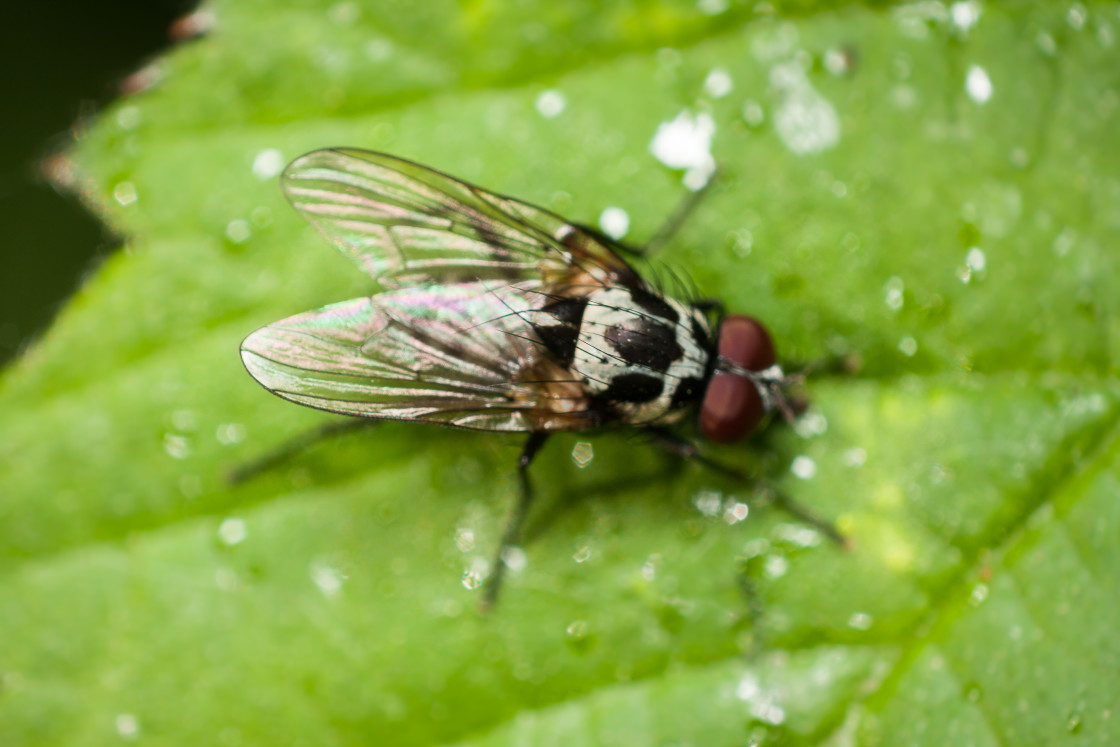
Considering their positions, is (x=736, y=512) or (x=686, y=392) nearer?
(x=686, y=392)

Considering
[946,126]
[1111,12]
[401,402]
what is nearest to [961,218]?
[946,126]

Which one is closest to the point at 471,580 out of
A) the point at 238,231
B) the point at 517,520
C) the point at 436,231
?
the point at 517,520

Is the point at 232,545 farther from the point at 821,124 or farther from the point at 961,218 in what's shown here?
the point at 961,218

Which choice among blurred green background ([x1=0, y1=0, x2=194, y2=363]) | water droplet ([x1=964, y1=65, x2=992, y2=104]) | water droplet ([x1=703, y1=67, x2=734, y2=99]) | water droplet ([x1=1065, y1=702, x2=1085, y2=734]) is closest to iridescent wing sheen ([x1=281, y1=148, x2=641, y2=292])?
water droplet ([x1=703, y1=67, x2=734, y2=99])

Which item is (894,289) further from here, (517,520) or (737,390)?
(517,520)

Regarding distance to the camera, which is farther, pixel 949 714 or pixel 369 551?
pixel 369 551

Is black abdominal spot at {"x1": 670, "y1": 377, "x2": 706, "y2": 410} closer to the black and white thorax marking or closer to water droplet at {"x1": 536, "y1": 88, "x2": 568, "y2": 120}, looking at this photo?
the black and white thorax marking
